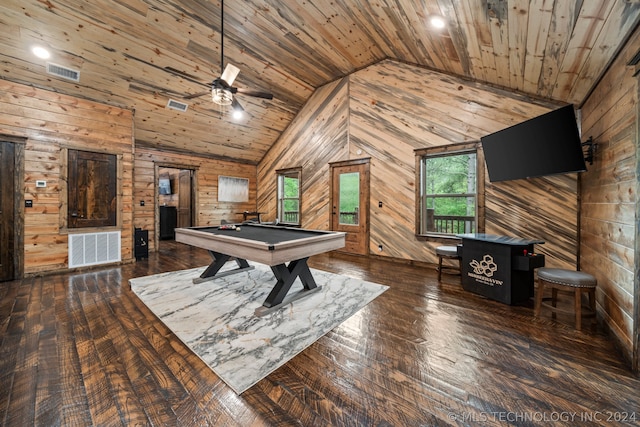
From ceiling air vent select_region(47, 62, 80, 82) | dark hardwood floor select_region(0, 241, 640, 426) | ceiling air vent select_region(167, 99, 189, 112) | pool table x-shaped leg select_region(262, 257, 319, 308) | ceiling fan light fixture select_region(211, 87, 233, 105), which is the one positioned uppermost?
ceiling air vent select_region(167, 99, 189, 112)

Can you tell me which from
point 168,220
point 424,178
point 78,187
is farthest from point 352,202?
point 168,220

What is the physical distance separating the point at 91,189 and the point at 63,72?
6.13ft

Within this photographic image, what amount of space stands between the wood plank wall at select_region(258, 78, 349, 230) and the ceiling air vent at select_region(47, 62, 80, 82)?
4.35m

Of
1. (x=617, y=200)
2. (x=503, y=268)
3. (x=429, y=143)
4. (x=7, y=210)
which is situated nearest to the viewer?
(x=617, y=200)

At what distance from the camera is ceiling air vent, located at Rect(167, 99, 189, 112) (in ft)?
17.3

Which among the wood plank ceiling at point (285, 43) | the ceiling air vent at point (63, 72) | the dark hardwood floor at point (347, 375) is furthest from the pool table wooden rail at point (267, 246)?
the ceiling air vent at point (63, 72)

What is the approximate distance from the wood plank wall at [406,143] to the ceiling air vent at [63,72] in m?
4.35

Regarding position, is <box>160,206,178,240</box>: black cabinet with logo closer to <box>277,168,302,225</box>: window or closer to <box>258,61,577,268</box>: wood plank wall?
<box>277,168,302,225</box>: window

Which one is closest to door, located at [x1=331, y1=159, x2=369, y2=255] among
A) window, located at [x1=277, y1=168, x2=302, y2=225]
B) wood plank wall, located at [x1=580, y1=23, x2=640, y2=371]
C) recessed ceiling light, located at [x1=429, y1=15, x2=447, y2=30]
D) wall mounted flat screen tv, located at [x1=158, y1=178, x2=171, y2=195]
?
window, located at [x1=277, y1=168, x2=302, y2=225]

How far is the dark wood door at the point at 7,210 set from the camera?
3807 millimetres

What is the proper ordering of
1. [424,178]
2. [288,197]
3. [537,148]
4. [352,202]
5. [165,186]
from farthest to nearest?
[165,186]
[288,197]
[352,202]
[424,178]
[537,148]

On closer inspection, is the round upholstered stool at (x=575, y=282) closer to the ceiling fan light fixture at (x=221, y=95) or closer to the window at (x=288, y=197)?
the ceiling fan light fixture at (x=221, y=95)

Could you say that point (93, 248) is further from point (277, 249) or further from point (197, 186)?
point (277, 249)

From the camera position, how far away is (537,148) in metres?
3.13
